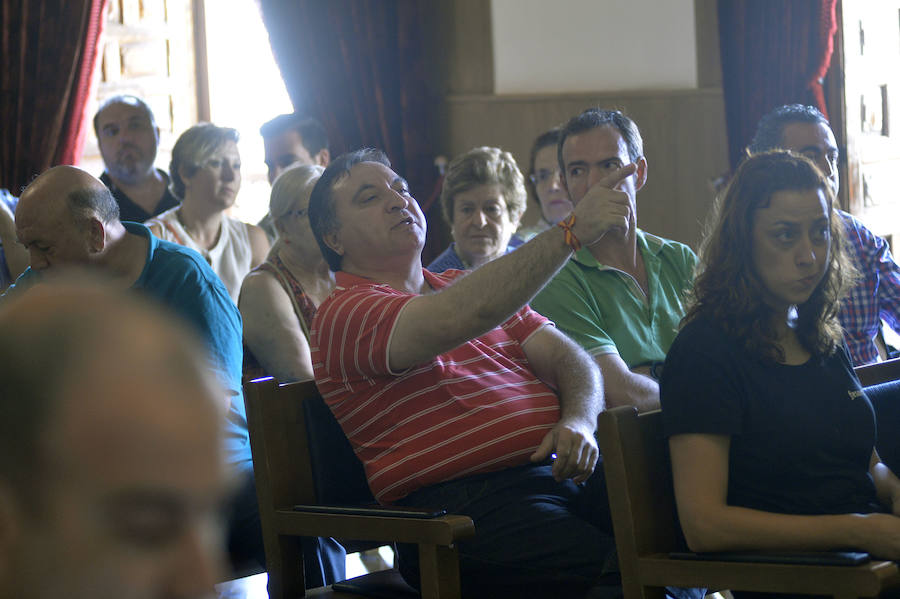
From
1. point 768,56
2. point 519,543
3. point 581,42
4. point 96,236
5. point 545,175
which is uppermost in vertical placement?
point 581,42

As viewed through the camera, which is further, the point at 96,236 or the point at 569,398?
the point at 96,236

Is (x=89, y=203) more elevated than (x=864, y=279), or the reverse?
(x=89, y=203)

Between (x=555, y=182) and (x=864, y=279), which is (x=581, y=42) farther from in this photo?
(x=864, y=279)

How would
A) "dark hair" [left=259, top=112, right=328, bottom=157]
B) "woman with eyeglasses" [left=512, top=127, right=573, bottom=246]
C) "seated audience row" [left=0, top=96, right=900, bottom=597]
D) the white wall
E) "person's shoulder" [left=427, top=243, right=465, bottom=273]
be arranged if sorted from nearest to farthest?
"seated audience row" [left=0, top=96, right=900, bottom=597]
"person's shoulder" [left=427, top=243, right=465, bottom=273]
"woman with eyeglasses" [left=512, top=127, right=573, bottom=246]
"dark hair" [left=259, top=112, right=328, bottom=157]
the white wall

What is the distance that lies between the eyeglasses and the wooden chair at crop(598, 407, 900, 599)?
2391 millimetres

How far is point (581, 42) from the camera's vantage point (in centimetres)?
621

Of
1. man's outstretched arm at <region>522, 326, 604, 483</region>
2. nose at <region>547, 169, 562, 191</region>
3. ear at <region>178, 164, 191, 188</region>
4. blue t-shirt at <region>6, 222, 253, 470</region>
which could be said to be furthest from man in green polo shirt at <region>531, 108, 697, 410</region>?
ear at <region>178, 164, 191, 188</region>

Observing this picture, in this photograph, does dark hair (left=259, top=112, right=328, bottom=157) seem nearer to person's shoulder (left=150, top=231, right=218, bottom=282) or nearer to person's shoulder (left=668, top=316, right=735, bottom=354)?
person's shoulder (left=150, top=231, right=218, bottom=282)

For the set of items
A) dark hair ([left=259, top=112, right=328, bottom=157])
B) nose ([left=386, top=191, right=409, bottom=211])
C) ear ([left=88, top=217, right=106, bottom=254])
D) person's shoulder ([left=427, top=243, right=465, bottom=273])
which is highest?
dark hair ([left=259, top=112, right=328, bottom=157])

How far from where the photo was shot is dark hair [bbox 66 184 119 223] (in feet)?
7.99

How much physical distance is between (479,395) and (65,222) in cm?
118

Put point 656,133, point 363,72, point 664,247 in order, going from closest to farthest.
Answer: point 664,247
point 363,72
point 656,133

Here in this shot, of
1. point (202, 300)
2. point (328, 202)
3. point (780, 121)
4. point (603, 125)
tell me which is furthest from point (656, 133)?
point (202, 300)

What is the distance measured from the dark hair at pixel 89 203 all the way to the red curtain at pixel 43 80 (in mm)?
3320
